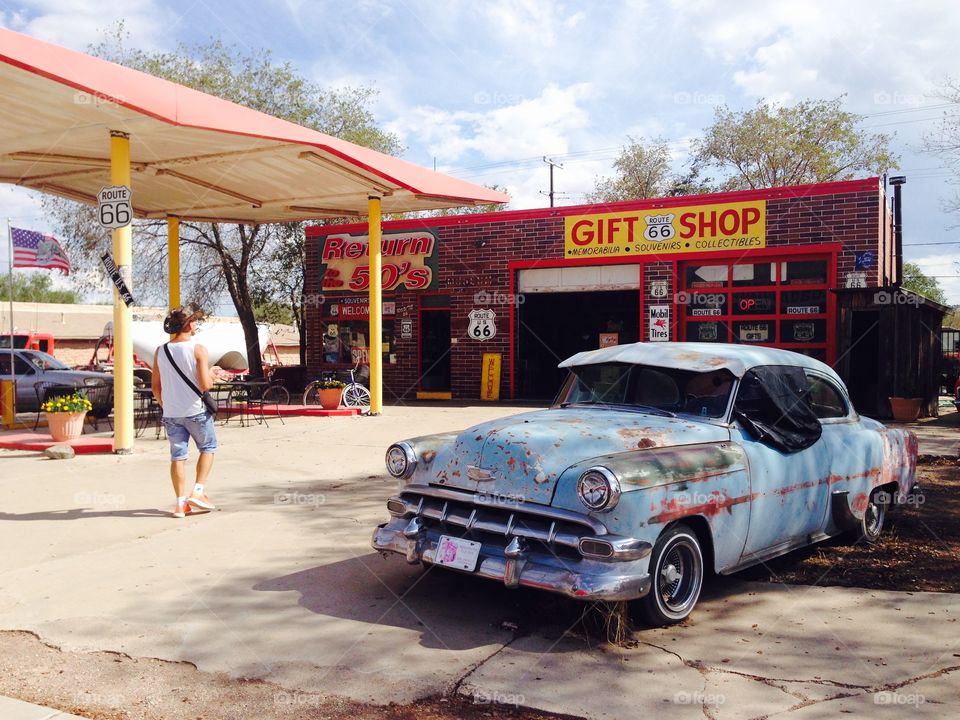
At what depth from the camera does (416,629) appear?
452cm

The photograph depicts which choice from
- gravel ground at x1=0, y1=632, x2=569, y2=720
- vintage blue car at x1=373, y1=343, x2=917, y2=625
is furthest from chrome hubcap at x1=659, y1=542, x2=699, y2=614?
gravel ground at x1=0, y1=632, x2=569, y2=720

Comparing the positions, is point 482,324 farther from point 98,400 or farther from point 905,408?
point 905,408

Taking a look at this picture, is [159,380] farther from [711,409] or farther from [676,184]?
[676,184]

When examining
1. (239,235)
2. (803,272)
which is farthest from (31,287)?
(803,272)

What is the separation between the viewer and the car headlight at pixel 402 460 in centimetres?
516

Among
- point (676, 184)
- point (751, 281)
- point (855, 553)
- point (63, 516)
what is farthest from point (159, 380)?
point (676, 184)

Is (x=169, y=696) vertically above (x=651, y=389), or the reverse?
(x=651, y=389)

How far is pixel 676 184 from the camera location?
4119cm

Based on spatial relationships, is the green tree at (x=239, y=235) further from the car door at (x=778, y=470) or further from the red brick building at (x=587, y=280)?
the car door at (x=778, y=470)

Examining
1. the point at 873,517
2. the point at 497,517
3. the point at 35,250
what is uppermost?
the point at 35,250

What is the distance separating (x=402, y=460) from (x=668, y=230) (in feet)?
47.8

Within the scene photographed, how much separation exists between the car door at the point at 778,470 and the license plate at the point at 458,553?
170 centimetres

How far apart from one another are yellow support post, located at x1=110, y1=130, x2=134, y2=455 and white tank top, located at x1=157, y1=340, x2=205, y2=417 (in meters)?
4.41

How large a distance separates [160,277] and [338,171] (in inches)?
522
